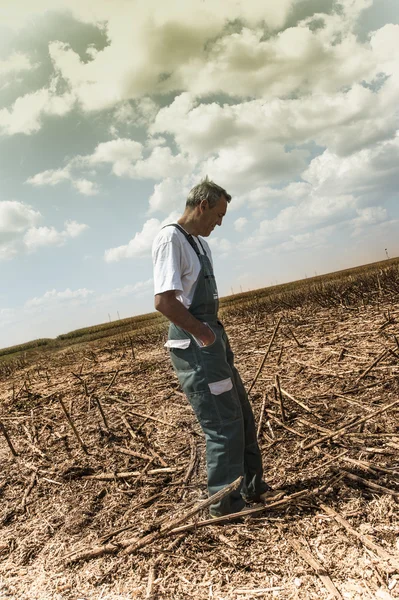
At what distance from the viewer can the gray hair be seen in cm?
286

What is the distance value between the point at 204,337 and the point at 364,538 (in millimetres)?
1536

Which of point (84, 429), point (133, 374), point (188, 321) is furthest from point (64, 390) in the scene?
point (188, 321)

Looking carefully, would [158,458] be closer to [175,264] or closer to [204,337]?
[204,337]

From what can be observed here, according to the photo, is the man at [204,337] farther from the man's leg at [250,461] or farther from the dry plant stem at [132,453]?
the dry plant stem at [132,453]

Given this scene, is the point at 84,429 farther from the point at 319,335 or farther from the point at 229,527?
the point at 319,335

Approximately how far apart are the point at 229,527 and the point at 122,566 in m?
0.72

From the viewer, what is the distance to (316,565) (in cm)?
241

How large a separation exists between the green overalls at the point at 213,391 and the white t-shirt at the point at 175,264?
0.06 meters

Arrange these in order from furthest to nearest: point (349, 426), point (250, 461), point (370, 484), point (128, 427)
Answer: point (128, 427)
point (349, 426)
point (250, 461)
point (370, 484)

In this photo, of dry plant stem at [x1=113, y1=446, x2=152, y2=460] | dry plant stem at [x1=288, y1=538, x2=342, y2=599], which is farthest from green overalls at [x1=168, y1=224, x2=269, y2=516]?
dry plant stem at [x1=113, y1=446, x2=152, y2=460]

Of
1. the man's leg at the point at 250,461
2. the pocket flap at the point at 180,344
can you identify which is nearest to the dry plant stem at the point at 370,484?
the man's leg at the point at 250,461

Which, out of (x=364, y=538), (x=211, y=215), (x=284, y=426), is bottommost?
(x=364, y=538)

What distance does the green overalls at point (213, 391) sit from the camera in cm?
274

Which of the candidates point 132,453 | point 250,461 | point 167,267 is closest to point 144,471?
point 132,453
